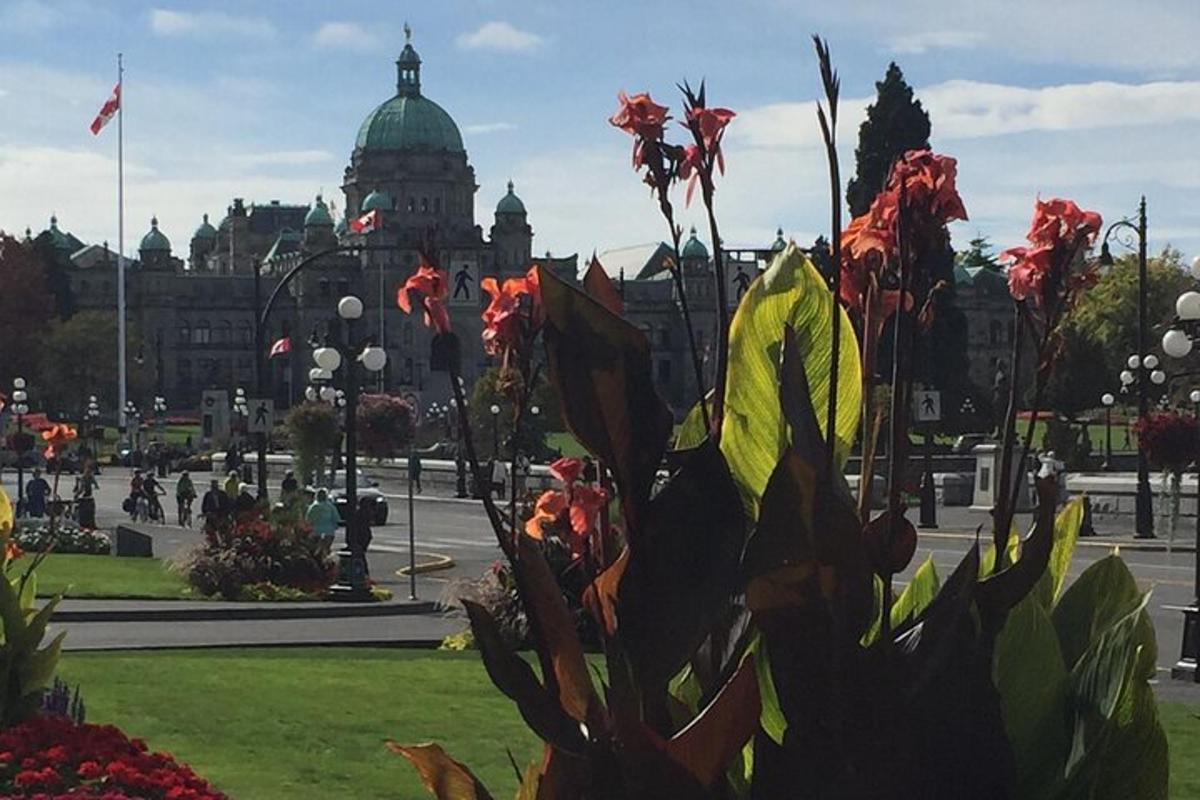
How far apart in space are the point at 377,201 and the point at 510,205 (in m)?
17.1

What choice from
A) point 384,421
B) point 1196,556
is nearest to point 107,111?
point 384,421

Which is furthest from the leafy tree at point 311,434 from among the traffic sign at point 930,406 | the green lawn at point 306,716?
the green lawn at point 306,716

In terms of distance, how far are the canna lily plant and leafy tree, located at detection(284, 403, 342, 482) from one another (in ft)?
133

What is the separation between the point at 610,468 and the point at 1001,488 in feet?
2.35

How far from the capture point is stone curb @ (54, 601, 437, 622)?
2217 cm

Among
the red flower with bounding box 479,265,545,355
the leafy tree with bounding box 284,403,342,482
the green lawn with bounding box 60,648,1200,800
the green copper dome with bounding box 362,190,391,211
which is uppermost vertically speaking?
the green copper dome with bounding box 362,190,391,211

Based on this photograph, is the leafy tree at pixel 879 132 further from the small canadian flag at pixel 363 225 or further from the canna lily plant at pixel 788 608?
the canna lily plant at pixel 788 608

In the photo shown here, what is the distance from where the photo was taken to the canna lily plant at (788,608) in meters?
3.22

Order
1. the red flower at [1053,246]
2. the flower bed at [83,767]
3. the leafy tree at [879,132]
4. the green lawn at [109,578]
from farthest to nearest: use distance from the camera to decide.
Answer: the leafy tree at [879,132]
the green lawn at [109,578]
the flower bed at [83,767]
the red flower at [1053,246]

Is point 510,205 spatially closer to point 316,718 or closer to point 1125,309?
point 1125,309

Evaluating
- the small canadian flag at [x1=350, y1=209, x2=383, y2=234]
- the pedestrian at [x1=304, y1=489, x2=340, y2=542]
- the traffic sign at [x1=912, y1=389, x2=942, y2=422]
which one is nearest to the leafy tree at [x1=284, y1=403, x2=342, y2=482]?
the traffic sign at [x1=912, y1=389, x2=942, y2=422]

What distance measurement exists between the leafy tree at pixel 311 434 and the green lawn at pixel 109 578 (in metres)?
11.1

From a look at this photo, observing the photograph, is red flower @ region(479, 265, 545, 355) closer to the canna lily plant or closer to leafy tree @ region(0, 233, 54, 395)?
the canna lily plant

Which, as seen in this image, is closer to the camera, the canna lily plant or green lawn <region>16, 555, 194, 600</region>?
the canna lily plant
